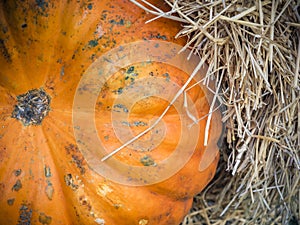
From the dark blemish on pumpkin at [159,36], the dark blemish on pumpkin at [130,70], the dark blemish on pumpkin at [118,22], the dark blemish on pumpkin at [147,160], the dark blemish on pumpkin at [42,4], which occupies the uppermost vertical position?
the dark blemish on pumpkin at [42,4]

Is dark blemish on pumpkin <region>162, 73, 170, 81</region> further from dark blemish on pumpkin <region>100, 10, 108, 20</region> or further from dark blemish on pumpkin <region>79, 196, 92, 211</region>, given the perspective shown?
dark blemish on pumpkin <region>79, 196, 92, 211</region>

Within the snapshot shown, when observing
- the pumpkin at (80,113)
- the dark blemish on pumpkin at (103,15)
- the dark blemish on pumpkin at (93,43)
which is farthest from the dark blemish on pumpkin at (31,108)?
the dark blemish on pumpkin at (103,15)

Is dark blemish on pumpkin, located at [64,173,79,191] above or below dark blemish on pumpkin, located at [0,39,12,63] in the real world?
below

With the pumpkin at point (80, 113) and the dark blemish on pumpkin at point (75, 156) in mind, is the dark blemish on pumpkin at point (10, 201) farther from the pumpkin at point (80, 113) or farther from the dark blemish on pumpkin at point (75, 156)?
the dark blemish on pumpkin at point (75, 156)

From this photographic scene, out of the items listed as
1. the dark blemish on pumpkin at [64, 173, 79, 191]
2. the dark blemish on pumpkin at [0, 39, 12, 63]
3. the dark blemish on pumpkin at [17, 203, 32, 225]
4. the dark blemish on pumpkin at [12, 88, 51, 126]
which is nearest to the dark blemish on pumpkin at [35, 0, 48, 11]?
the dark blemish on pumpkin at [0, 39, 12, 63]

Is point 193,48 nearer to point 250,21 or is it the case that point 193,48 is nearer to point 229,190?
point 250,21

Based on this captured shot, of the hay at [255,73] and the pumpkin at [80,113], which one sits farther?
the hay at [255,73]
